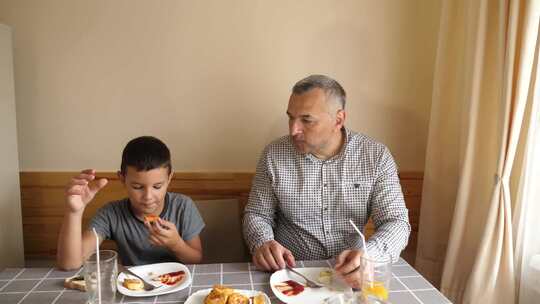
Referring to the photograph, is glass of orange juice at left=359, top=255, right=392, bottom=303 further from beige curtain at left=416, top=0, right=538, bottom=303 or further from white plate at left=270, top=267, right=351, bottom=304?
beige curtain at left=416, top=0, right=538, bottom=303

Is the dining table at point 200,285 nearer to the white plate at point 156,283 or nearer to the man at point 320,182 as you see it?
the white plate at point 156,283

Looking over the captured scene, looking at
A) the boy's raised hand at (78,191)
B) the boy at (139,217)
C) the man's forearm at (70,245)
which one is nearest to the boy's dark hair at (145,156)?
the boy at (139,217)

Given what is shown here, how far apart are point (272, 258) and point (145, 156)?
0.60 m

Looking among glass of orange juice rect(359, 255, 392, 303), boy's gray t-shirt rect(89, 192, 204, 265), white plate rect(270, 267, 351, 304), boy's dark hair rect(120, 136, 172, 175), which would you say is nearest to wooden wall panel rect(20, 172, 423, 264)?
boy's gray t-shirt rect(89, 192, 204, 265)

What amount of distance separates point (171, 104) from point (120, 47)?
1.24 feet

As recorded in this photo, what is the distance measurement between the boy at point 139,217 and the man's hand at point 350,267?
23.3 inches

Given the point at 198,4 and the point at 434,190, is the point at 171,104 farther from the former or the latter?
the point at 434,190

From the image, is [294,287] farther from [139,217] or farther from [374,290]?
[139,217]

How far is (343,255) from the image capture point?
1.19 meters

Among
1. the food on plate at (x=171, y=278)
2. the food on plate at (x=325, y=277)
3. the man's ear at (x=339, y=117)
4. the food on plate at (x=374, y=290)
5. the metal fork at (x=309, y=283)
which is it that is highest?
the man's ear at (x=339, y=117)

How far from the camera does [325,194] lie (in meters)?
1.62

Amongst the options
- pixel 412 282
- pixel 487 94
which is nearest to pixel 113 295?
pixel 412 282

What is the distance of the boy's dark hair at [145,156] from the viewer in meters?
1.39

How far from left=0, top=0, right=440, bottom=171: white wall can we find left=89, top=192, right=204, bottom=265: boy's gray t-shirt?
0.51 m
